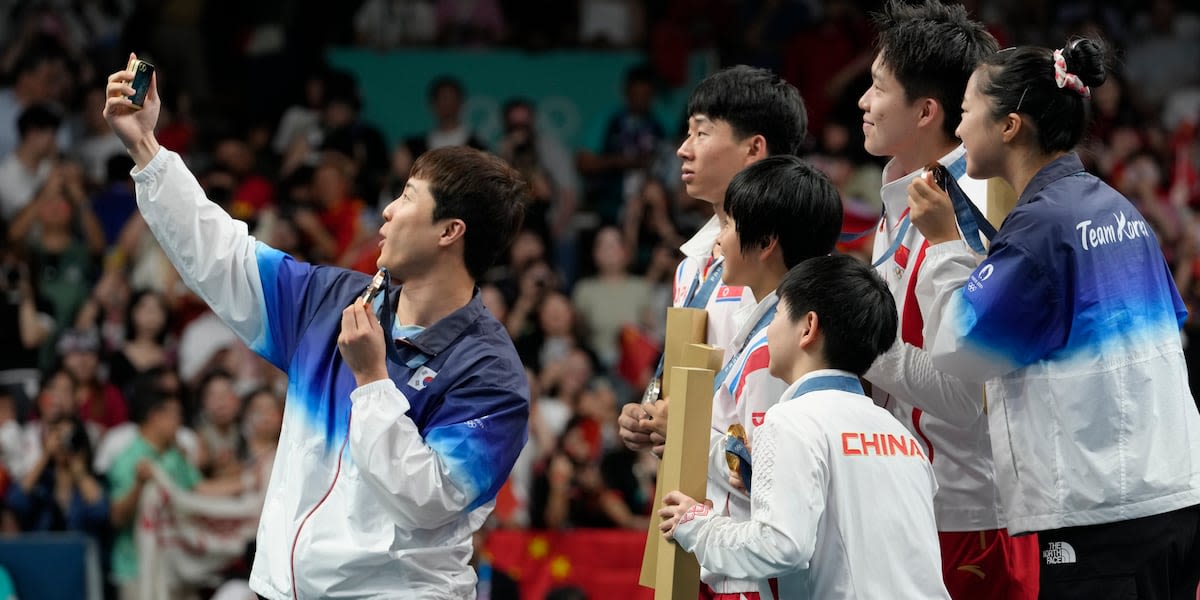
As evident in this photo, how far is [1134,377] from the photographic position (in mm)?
3947

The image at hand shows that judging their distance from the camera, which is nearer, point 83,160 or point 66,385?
point 66,385

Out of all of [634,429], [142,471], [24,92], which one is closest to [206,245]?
[634,429]

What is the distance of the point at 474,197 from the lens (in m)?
4.50

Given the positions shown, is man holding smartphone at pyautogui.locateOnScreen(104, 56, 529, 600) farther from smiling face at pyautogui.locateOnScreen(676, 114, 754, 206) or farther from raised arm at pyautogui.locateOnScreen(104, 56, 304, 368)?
smiling face at pyautogui.locateOnScreen(676, 114, 754, 206)

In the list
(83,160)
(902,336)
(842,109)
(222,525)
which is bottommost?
(222,525)

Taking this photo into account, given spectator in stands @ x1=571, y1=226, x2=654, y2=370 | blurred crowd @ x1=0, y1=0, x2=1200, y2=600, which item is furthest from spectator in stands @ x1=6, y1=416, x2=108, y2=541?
spectator in stands @ x1=571, y1=226, x2=654, y2=370

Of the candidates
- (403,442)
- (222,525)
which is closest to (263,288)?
(403,442)

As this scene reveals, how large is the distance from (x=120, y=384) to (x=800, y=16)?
7042mm

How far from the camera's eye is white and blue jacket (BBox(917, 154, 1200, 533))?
3.93m

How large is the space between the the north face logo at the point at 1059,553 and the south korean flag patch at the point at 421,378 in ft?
5.76

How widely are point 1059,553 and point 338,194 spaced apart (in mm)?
8191

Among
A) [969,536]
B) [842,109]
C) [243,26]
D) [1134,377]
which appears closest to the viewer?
[1134,377]

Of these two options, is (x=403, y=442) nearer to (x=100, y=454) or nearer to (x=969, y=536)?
(x=969, y=536)

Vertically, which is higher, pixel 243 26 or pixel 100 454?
pixel 243 26
